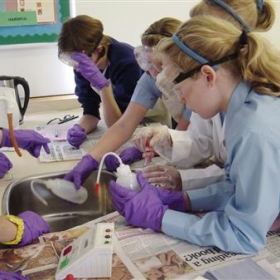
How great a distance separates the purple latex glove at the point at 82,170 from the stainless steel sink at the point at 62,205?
60 mm

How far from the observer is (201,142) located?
1.36 m

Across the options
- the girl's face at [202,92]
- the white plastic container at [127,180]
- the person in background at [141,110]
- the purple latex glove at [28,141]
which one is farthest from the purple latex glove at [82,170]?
the girl's face at [202,92]

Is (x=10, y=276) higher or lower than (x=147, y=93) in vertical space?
lower

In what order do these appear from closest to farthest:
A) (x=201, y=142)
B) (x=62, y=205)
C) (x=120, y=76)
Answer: (x=201, y=142) → (x=62, y=205) → (x=120, y=76)

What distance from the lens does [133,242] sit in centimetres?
94

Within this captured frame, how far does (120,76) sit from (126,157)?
47 centimetres

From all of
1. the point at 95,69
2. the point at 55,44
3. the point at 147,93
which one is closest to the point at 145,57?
the point at 147,93

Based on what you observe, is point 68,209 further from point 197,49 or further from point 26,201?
point 197,49

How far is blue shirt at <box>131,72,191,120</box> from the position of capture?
1558 millimetres

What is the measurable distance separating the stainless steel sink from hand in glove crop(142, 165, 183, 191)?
24 centimetres

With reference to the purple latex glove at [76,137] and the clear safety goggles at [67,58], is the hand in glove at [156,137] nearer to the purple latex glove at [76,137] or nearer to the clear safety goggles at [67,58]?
the purple latex glove at [76,137]

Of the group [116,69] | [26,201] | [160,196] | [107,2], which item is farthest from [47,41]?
[160,196]

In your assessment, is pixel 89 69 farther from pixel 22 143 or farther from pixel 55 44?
pixel 55 44

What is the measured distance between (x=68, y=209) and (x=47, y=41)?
1049mm
